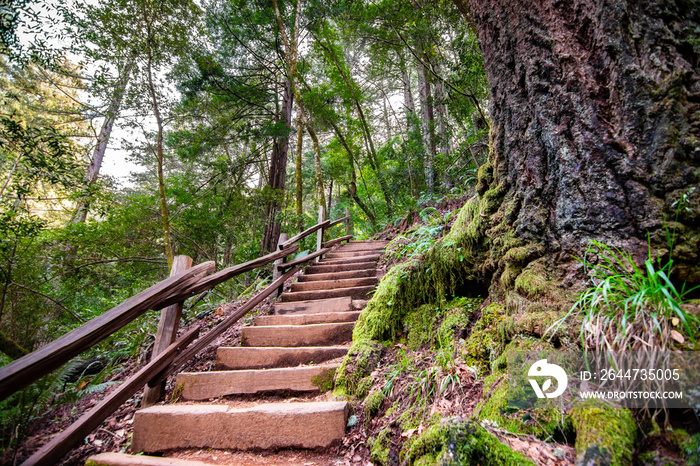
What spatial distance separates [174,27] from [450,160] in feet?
26.6

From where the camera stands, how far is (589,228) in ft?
5.25

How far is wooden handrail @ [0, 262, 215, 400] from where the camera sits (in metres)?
1.15

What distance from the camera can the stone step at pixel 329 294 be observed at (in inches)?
169

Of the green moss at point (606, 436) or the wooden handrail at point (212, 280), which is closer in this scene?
the green moss at point (606, 436)

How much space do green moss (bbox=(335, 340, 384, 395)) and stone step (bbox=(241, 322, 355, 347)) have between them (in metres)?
0.57

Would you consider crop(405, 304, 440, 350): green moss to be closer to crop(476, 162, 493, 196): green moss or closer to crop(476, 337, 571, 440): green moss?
crop(476, 337, 571, 440): green moss

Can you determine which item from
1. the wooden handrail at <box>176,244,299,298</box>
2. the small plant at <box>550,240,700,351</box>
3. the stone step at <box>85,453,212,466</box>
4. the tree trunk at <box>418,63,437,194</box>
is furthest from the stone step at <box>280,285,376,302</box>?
the tree trunk at <box>418,63,437,194</box>

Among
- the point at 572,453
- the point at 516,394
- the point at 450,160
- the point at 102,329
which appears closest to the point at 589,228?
the point at 516,394

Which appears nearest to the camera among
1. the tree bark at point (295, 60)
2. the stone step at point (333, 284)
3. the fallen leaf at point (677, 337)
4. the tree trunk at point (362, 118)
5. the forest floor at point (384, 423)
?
the fallen leaf at point (677, 337)

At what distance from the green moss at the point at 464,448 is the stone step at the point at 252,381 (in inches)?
51.7

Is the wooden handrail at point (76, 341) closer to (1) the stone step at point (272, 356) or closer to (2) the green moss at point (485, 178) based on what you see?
(1) the stone step at point (272, 356)

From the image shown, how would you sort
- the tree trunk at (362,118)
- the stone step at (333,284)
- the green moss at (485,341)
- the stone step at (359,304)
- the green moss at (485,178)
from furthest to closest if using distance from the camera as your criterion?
the tree trunk at (362,118) < the stone step at (333,284) < the stone step at (359,304) < the green moss at (485,178) < the green moss at (485,341)

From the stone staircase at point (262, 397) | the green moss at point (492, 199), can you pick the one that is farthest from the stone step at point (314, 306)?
the green moss at point (492, 199)

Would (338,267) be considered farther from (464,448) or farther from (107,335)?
(464,448)
